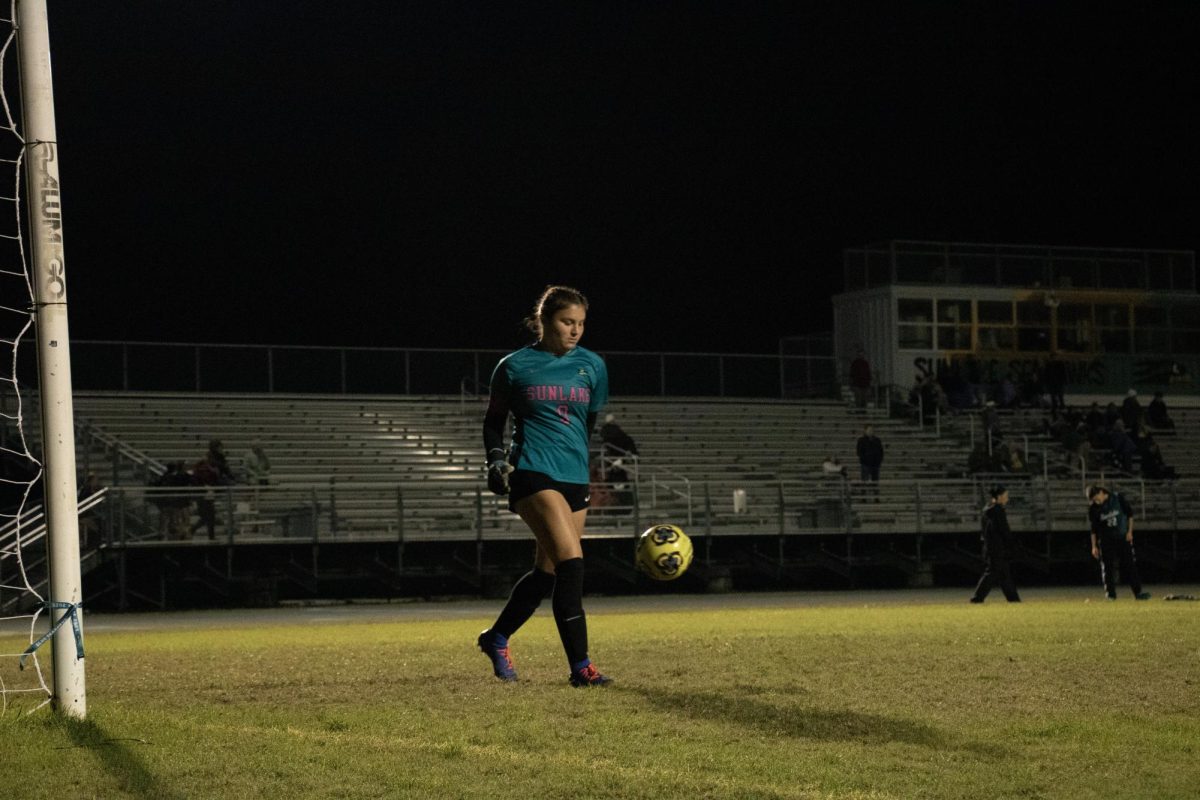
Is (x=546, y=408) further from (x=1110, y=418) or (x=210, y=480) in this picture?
(x=1110, y=418)

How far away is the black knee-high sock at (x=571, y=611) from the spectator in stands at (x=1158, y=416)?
33142mm

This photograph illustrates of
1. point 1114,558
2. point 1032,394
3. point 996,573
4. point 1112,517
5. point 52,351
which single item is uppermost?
point 1032,394

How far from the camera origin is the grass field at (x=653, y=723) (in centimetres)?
560

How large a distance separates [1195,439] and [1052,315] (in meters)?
4.95

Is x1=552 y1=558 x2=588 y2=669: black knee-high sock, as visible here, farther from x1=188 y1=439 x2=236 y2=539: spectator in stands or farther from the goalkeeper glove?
x1=188 y1=439 x2=236 y2=539: spectator in stands

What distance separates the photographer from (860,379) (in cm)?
3819

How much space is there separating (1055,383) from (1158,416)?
263 cm

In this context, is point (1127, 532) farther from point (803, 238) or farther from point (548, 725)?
point (803, 238)

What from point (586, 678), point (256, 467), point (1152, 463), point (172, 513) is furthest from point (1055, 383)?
point (586, 678)

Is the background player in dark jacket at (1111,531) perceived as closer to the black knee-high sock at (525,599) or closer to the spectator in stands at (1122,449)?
the spectator in stands at (1122,449)

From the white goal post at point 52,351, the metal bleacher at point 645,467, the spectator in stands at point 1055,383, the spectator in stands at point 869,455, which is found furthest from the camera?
the spectator in stands at point 1055,383

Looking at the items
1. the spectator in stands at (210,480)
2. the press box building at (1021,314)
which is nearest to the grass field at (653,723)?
the spectator in stands at (210,480)

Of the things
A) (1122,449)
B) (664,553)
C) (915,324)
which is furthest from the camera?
(915,324)

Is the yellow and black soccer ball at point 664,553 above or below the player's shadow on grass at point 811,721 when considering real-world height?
above
